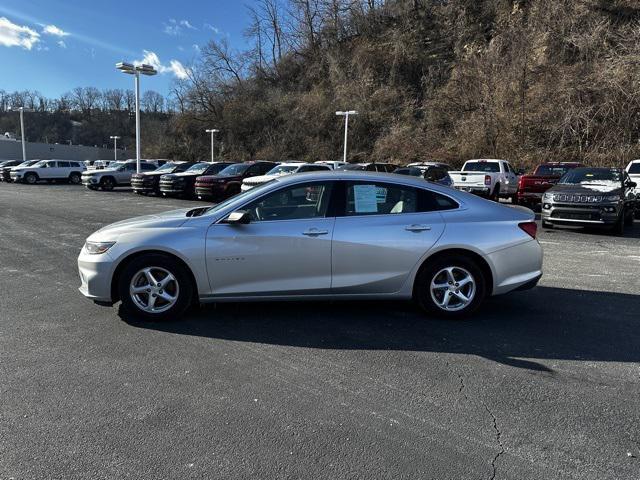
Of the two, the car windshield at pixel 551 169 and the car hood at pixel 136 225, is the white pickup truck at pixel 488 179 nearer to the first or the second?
the car windshield at pixel 551 169

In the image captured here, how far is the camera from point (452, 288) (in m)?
5.24

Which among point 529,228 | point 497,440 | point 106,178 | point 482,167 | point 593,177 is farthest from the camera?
point 106,178

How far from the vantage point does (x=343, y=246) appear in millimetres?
4992

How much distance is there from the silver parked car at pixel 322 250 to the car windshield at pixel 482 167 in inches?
598

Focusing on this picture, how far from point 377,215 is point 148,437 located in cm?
307

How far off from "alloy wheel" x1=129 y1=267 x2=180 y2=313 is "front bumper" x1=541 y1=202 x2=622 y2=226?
10.4 m

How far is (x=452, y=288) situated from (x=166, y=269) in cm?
297

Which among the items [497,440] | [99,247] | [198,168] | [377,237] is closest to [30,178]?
[198,168]

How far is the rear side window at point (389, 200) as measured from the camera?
5.19 m

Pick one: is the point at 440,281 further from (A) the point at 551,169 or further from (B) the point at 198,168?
(B) the point at 198,168

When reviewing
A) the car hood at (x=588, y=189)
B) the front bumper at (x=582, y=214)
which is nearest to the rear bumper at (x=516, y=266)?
the front bumper at (x=582, y=214)

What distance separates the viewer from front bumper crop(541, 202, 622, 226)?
11766 millimetres

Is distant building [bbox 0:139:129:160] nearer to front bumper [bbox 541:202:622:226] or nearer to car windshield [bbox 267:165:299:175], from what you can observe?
car windshield [bbox 267:165:299:175]

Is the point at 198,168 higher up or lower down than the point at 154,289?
higher up
